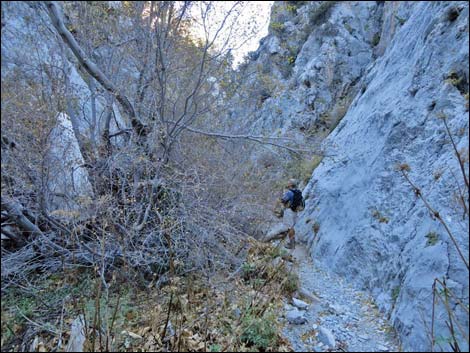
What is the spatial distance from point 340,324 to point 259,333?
105 cm

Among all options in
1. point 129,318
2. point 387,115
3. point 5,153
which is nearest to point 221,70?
point 387,115

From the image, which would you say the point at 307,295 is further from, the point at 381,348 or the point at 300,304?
the point at 381,348

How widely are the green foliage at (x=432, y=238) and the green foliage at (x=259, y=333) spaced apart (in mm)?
1835

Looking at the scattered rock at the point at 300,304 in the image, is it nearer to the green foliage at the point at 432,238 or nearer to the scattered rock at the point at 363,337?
the scattered rock at the point at 363,337

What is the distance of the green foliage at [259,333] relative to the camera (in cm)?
276

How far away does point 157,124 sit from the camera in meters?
4.54

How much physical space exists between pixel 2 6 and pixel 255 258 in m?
4.18

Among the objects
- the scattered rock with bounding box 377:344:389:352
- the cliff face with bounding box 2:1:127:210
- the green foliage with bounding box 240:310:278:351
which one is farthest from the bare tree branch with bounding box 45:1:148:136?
the scattered rock with bounding box 377:344:389:352

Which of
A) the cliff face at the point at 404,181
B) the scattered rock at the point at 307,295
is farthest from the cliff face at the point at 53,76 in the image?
the cliff face at the point at 404,181

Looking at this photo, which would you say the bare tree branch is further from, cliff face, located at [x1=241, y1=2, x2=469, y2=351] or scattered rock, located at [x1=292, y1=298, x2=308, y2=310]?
scattered rock, located at [x1=292, y1=298, x2=308, y2=310]

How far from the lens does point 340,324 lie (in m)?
3.23

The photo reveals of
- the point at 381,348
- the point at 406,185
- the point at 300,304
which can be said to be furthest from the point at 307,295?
the point at 406,185

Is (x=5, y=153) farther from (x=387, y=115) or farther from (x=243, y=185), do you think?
(x=387, y=115)

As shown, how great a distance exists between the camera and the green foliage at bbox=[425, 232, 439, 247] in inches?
112
